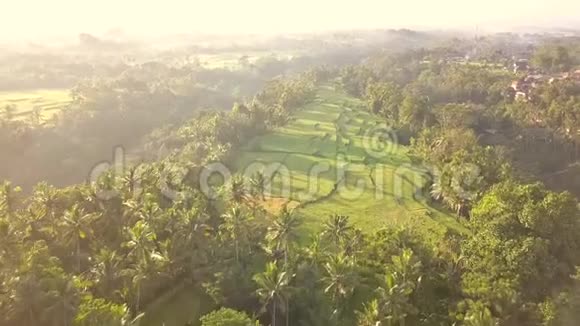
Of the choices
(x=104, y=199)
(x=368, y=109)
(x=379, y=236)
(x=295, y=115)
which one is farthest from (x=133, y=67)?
(x=379, y=236)

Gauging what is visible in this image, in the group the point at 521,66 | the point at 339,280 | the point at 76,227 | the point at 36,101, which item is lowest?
the point at 339,280

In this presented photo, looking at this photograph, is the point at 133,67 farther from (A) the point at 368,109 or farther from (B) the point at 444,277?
(B) the point at 444,277

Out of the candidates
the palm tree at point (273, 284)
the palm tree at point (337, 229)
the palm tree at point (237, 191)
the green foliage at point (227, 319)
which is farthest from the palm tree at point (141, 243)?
the palm tree at point (337, 229)

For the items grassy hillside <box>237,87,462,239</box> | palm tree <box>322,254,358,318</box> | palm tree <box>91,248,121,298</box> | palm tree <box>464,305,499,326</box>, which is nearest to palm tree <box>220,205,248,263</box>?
palm tree <box>322,254,358,318</box>

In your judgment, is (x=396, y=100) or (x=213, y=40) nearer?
(x=396, y=100)

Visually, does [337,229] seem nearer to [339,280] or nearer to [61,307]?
[339,280]

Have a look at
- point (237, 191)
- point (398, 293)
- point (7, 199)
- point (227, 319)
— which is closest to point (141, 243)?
point (227, 319)
